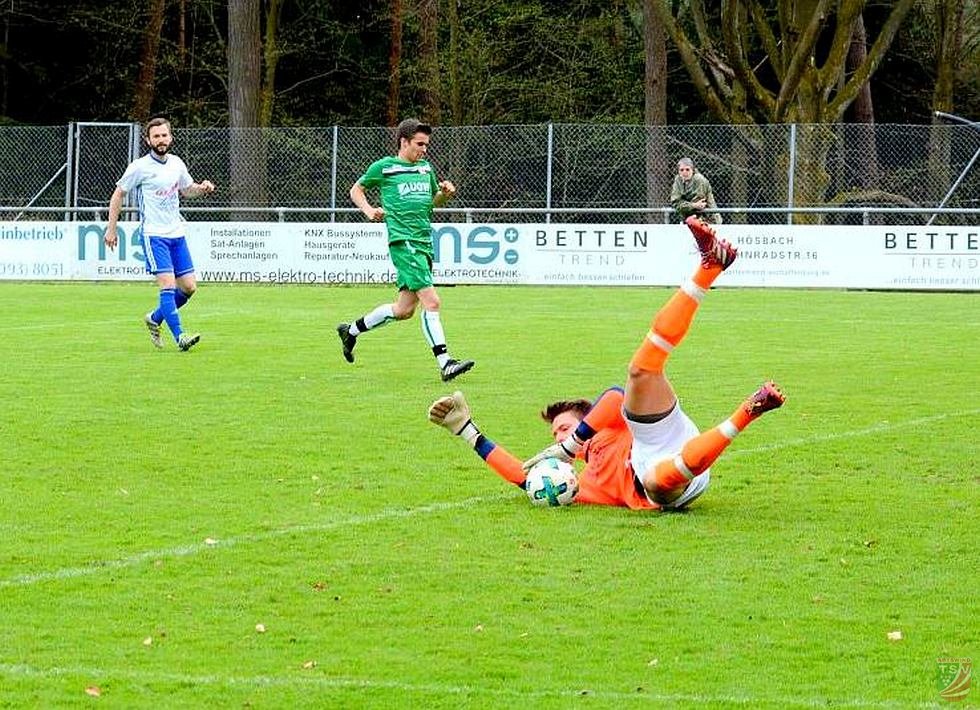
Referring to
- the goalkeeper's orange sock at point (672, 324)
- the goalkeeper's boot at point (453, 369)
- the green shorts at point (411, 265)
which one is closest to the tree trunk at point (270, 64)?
the green shorts at point (411, 265)

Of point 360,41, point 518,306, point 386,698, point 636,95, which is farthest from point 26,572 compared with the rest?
point 360,41

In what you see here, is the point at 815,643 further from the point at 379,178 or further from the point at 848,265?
the point at 848,265

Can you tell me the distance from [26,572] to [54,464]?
2852mm

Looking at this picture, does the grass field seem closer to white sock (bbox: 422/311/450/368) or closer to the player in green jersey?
white sock (bbox: 422/311/450/368)

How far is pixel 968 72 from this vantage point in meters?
44.2

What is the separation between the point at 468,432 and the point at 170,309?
825cm

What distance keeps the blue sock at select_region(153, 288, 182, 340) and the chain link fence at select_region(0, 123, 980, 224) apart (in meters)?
11.6

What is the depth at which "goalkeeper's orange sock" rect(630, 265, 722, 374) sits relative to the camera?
8.04 m

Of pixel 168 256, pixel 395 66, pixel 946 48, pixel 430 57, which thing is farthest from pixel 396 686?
pixel 395 66

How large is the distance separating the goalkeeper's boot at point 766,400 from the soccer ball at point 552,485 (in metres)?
1.14

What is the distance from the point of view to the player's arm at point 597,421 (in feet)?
27.8

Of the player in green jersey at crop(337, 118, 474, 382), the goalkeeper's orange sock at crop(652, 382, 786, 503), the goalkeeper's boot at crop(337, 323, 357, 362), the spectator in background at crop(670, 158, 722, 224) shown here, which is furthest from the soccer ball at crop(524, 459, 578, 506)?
the spectator in background at crop(670, 158, 722, 224)

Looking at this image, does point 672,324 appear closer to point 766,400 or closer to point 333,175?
point 766,400

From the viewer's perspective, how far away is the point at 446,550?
7.59m
